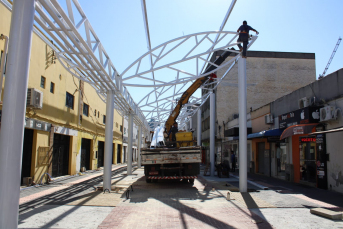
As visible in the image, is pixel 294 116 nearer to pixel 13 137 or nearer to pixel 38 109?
pixel 38 109

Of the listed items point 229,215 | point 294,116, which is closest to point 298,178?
point 294,116

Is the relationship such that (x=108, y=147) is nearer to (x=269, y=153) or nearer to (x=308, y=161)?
(x=308, y=161)

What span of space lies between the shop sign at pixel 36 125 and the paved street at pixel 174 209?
2.65 m

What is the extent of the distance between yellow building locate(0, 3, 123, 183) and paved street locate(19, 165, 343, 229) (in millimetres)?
2631

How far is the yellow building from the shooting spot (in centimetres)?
1217

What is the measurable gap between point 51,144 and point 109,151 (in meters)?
4.73

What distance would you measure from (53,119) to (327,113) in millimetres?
12894

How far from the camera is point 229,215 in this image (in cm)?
731

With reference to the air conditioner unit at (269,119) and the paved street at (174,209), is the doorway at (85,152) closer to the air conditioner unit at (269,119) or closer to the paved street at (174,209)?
the paved street at (174,209)

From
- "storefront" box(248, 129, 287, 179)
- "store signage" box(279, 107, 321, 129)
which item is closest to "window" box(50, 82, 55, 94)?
"storefront" box(248, 129, 287, 179)

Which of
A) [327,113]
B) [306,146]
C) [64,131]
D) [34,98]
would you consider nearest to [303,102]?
[306,146]

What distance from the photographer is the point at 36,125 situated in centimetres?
1233

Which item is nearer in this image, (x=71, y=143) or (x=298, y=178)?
(x=298, y=178)

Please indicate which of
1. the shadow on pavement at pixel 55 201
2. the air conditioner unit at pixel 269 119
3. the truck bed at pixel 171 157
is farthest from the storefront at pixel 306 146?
the shadow on pavement at pixel 55 201
